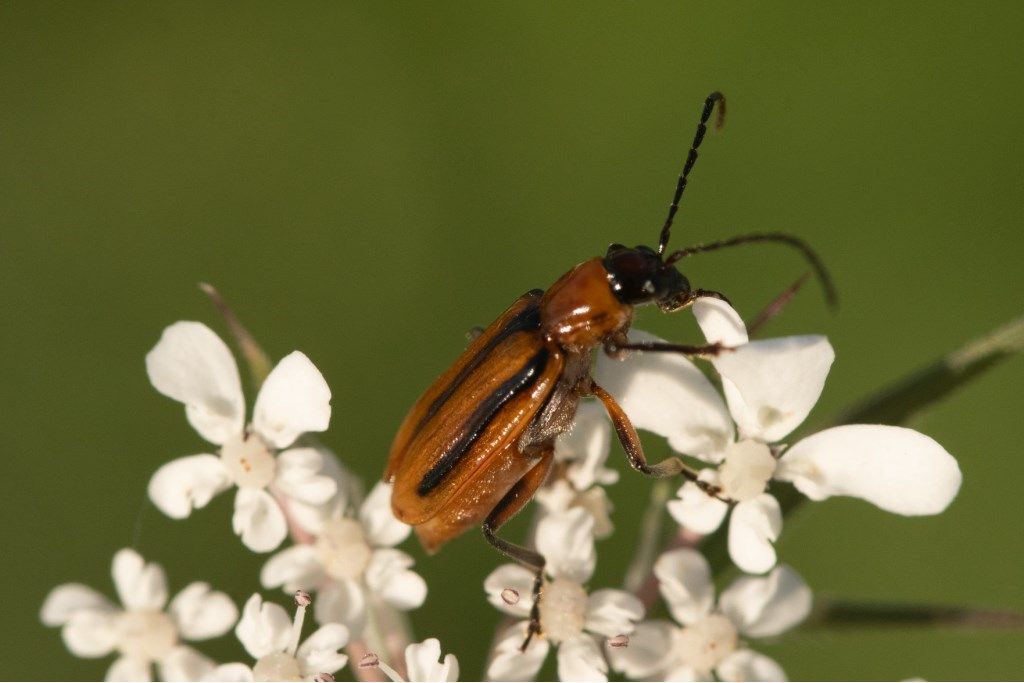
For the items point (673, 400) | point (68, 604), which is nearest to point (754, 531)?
point (673, 400)

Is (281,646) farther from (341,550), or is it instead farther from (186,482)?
(186,482)

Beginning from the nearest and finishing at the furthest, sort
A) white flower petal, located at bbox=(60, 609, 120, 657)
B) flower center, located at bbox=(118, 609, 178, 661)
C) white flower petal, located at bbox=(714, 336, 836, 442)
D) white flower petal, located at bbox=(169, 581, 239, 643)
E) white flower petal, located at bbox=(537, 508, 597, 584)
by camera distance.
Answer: white flower petal, located at bbox=(714, 336, 836, 442), white flower petal, located at bbox=(537, 508, 597, 584), white flower petal, located at bbox=(169, 581, 239, 643), flower center, located at bbox=(118, 609, 178, 661), white flower petal, located at bbox=(60, 609, 120, 657)

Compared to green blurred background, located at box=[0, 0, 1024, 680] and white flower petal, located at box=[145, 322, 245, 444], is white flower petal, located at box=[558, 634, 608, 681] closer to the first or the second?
white flower petal, located at box=[145, 322, 245, 444]

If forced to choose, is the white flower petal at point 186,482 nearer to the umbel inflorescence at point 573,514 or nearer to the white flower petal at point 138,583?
the umbel inflorescence at point 573,514

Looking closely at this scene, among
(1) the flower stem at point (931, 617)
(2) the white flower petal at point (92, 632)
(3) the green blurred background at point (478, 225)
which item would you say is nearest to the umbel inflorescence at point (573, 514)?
(2) the white flower petal at point (92, 632)

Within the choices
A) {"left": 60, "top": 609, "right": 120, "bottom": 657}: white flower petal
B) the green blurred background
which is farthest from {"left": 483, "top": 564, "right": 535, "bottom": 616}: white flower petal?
the green blurred background

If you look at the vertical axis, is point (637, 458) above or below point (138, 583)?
above
